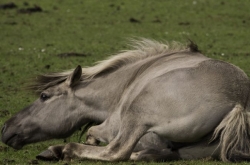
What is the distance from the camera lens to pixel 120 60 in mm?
8367

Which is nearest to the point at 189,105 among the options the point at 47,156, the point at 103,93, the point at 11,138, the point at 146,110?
the point at 146,110

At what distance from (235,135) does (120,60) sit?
6.56 feet

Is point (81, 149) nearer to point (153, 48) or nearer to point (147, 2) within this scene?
point (153, 48)

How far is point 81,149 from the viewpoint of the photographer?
7543mm

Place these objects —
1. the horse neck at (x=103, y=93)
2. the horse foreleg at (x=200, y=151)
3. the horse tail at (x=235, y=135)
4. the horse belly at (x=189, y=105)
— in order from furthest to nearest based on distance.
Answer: the horse neck at (x=103, y=93)
the horse foreleg at (x=200, y=151)
the horse belly at (x=189, y=105)
the horse tail at (x=235, y=135)

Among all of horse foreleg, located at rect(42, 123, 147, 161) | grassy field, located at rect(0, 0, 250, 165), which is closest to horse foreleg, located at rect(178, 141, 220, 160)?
horse foreleg, located at rect(42, 123, 147, 161)

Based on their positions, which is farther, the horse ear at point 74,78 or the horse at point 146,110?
the horse ear at point 74,78

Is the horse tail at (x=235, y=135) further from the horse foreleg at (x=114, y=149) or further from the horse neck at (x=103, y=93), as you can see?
the horse neck at (x=103, y=93)

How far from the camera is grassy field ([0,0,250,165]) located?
593 inches

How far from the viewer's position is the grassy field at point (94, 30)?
1506 cm

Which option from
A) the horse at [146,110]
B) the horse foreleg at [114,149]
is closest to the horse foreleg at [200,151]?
the horse at [146,110]

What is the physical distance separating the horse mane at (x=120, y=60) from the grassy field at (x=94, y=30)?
7.88 ft

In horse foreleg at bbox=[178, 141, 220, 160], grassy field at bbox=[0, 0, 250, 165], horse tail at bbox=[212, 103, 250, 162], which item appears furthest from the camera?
grassy field at bbox=[0, 0, 250, 165]

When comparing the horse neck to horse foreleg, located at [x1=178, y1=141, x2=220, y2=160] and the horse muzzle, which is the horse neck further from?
horse foreleg, located at [x1=178, y1=141, x2=220, y2=160]
